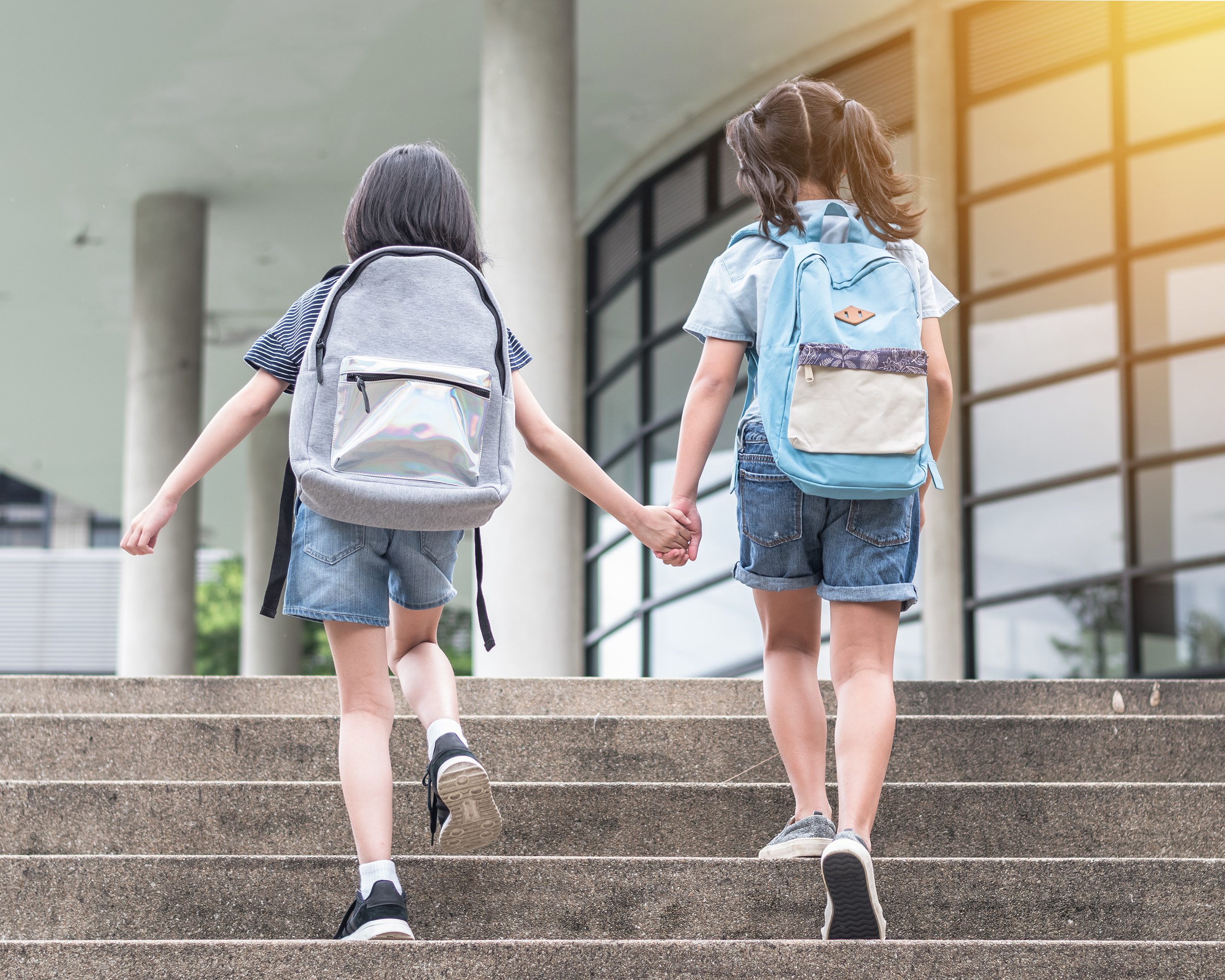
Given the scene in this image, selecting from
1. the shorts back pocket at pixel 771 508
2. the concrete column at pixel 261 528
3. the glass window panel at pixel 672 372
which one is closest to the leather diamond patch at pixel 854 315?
the shorts back pocket at pixel 771 508

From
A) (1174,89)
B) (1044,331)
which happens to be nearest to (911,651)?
(1044,331)

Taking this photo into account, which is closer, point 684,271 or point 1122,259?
point 1122,259

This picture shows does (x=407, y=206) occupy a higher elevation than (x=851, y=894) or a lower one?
higher

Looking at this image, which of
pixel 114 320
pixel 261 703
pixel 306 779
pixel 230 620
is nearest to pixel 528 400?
pixel 306 779

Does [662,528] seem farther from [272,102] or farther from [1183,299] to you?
[272,102]

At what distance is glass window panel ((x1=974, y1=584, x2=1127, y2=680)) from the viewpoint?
1069 cm

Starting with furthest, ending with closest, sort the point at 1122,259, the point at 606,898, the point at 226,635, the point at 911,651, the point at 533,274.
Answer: the point at 226,635 < the point at 911,651 < the point at 1122,259 < the point at 533,274 < the point at 606,898

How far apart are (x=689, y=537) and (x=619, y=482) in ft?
34.8

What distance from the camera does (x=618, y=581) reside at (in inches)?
556

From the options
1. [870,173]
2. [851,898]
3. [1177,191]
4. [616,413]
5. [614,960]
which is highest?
[1177,191]

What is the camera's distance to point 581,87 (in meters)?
12.5

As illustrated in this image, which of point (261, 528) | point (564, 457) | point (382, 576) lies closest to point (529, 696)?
point (564, 457)

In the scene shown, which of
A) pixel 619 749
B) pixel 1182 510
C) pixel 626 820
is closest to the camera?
pixel 626 820

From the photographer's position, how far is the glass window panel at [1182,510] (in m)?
10.4
